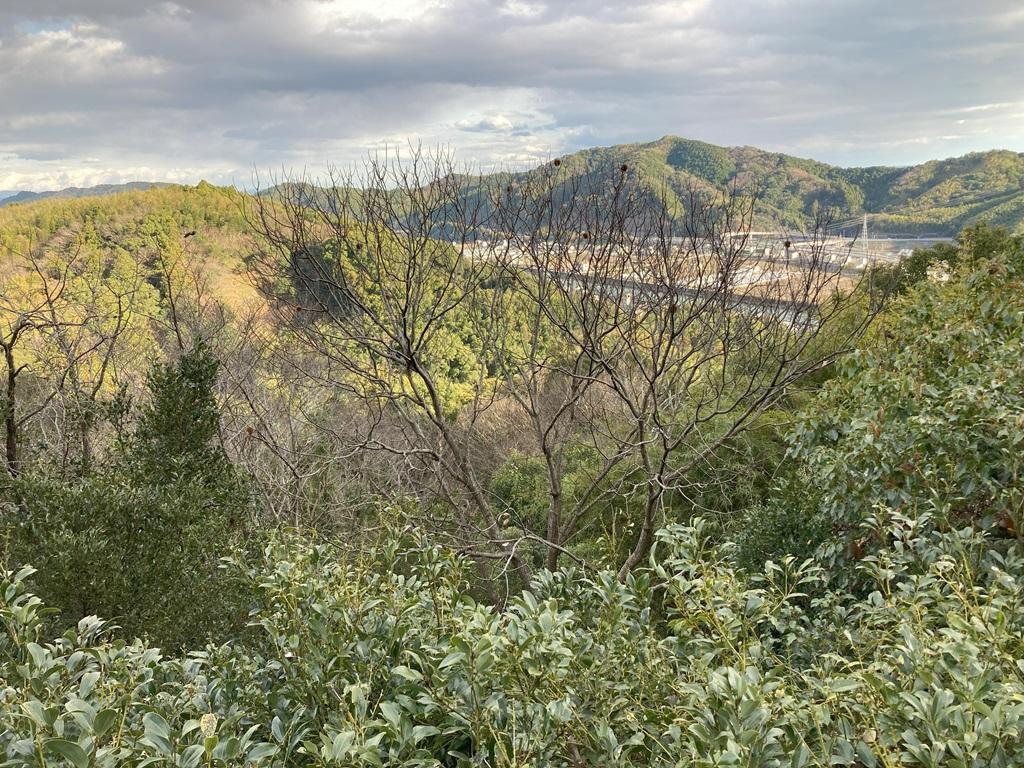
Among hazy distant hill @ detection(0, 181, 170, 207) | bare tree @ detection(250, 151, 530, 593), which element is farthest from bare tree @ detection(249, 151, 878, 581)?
hazy distant hill @ detection(0, 181, 170, 207)

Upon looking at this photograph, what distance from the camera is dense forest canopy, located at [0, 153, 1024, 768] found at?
1320mm

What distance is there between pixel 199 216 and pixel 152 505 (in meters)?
36.6

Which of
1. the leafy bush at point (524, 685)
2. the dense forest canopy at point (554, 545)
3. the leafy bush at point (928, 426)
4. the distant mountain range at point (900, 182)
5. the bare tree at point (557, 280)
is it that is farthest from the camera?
the distant mountain range at point (900, 182)

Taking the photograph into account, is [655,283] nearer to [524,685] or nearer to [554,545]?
[554,545]

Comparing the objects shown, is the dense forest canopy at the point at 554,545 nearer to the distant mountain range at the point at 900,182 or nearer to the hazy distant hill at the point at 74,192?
the distant mountain range at the point at 900,182

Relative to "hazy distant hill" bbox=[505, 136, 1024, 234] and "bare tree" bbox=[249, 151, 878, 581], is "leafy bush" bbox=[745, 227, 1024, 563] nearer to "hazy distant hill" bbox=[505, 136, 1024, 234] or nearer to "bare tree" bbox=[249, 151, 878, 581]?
"bare tree" bbox=[249, 151, 878, 581]

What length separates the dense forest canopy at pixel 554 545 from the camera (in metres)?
1.32

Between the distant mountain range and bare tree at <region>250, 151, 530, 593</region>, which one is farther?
the distant mountain range

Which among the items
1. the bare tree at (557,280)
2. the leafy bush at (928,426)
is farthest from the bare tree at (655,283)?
the leafy bush at (928,426)

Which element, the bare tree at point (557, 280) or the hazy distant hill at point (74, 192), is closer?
the bare tree at point (557, 280)

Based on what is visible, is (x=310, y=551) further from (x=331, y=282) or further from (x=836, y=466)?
(x=331, y=282)

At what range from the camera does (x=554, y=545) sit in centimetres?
481

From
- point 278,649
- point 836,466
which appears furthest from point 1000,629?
point 836,466

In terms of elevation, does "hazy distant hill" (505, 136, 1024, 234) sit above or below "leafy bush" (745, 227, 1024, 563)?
above
